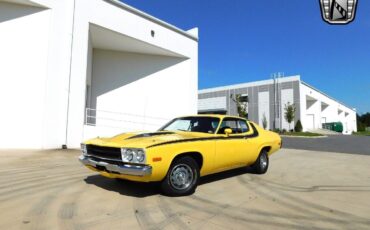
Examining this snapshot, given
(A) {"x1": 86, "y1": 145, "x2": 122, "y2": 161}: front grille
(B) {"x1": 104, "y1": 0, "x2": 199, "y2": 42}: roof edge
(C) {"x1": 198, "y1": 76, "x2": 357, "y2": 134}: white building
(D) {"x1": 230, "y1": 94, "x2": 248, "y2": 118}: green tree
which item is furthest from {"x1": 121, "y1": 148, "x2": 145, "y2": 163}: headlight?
(C) {"x1": 198, "y1": 76, "x2": 357, "y2": 134}: white building

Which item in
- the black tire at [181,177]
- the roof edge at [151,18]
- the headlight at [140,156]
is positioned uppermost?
the roof edge at [151,18]

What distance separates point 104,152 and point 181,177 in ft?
4.67

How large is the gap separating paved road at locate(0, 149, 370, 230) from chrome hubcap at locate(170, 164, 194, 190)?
0.24m

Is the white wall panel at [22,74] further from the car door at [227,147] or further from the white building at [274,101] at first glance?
the white building at [274,101]

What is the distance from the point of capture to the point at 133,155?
15.7ft

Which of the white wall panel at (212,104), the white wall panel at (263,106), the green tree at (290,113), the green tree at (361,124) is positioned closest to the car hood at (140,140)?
the green tree at (290,113)

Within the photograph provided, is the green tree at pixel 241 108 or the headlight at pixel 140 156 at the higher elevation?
the green tree at pixel 241 108

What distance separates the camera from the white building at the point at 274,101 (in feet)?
169

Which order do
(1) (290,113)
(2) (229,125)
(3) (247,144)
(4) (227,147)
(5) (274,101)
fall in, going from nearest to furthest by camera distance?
A: (4) (227,147)
(2) (229,125)
(3) (247,144)
(1) (290,113)
(5) (274,101)

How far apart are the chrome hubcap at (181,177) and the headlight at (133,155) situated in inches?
27.3

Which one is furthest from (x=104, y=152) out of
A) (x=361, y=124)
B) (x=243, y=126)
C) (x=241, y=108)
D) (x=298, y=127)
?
(x=361, y=124)

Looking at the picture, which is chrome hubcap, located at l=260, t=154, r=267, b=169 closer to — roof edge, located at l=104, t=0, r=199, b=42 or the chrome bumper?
the chrome bumper

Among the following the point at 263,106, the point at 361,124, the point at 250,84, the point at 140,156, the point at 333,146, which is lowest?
the point at 333,146

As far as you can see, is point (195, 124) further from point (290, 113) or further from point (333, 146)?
point (290, 113)
